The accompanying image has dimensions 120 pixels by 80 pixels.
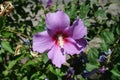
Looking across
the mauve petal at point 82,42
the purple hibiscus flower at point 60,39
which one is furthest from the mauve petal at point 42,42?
the mauve petal at point 82,42

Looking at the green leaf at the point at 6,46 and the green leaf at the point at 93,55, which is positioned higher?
the green leaf at the point at 6,46

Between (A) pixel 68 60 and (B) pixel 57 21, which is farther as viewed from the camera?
(A) pixel 68 60

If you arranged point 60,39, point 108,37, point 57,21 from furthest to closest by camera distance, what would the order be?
point 108,37 < point 60,39 < point 57,21

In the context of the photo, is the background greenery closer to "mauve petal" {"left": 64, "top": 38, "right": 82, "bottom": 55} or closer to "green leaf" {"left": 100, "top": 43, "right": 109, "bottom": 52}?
"green leaf" {"left": 100, "top": 43, "right": 109, "bottom": 52}

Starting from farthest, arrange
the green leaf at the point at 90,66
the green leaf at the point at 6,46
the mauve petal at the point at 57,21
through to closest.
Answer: the green leaf at the point at 6,46, the green leaf at the point at 90,66, the mauve petal at the point at 57,21

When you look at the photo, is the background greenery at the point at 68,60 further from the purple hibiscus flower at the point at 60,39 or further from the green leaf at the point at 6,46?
the purple hibiscus flower at the point at 60,39

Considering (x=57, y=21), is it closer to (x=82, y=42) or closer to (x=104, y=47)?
(x=82, y=42)

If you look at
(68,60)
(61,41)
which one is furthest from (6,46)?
(61,41)

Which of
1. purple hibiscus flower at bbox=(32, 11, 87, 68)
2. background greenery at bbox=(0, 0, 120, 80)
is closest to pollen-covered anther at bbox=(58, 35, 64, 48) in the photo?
purple hibiscus flower at bbox=(32, 11, 87, 68)
